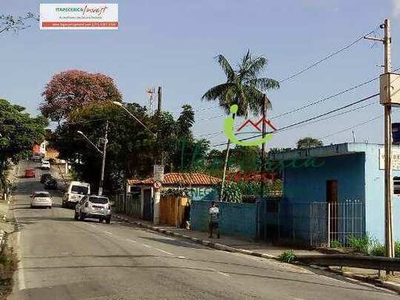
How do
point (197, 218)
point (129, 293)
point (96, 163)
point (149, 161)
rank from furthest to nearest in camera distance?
point (96, 163) → point (149, 161) → point (197, 218) → point (129, 293)

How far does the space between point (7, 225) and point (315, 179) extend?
A: 1720 centimetres

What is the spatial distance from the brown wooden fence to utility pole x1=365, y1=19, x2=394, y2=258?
2204cm

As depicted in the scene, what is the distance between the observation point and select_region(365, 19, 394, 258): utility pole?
16.4m

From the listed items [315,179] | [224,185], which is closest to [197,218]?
[224,185]

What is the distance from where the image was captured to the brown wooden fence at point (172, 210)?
3775 centimetres

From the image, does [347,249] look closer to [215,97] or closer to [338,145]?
[338,145]

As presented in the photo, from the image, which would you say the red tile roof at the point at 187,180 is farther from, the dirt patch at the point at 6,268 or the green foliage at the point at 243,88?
the dirt patch at the point at 6,268

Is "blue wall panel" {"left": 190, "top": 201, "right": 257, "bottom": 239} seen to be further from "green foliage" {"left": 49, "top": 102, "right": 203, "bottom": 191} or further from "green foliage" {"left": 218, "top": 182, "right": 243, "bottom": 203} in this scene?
"green foliage" {"left": 49, "top": 102, "right": 203, "bottom": 191}

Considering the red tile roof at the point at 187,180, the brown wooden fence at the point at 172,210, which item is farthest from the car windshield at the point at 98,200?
the red tile roof at the point at 187,180

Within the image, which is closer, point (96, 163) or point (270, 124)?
point (270, 124)

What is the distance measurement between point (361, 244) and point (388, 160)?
16.1ft

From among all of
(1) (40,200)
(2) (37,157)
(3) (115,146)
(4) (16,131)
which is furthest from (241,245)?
(2) (37,157)

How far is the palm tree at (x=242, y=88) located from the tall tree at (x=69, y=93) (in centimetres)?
4231

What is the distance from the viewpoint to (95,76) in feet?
265
